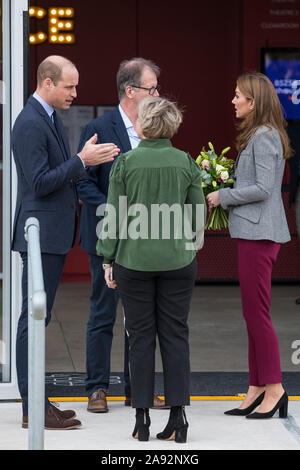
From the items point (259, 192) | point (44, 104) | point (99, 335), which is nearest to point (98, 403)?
point (99, 335)

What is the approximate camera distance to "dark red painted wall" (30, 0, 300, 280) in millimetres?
10984

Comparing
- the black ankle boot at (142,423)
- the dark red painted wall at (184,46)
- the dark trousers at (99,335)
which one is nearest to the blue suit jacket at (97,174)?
the dark trousers at (99,335)

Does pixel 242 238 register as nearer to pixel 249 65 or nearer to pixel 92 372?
pixel 92 372

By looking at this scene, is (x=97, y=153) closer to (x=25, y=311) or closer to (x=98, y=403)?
(x=25, y=311)

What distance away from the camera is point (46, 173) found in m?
4.67

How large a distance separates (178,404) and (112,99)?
704cm

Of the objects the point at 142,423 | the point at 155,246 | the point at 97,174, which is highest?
the point at 97,174

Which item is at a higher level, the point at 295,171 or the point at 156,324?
the point at 295,171

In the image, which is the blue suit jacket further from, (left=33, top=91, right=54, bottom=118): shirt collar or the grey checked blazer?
the grey checked blazer

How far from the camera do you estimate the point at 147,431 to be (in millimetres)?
4566

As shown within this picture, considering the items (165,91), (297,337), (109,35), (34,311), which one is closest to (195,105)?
(165,91)

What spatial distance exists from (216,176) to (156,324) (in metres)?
0.98

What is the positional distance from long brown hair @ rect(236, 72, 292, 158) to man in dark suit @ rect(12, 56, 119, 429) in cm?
71

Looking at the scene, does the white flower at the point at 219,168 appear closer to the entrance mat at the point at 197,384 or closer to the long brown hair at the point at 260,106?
the long brown hair at the point at 260,106
